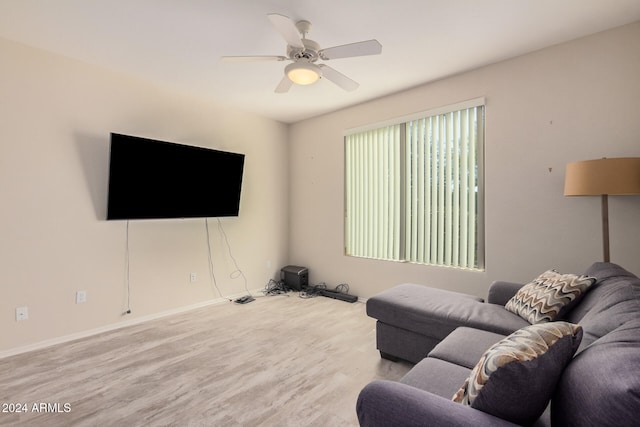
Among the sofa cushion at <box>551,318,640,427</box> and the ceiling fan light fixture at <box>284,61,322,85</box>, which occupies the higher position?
the ceiling fan light fixture at <box>284,61,322,85</box>

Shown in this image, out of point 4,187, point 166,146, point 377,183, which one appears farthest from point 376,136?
point 4,187

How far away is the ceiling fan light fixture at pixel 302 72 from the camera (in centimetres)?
233

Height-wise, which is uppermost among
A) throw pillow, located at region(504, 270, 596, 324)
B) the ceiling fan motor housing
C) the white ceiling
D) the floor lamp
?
the white ceiling

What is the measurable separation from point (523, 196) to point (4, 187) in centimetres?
471

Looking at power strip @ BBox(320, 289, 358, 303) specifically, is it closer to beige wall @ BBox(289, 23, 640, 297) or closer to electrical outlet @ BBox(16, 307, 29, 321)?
beige wall @ BBox(289, 23, 640, 297)

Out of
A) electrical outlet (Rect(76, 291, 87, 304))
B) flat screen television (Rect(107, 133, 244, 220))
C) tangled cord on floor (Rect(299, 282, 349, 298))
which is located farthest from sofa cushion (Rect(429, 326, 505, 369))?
electrical outlet (Rect(76, 291, 87, 304))

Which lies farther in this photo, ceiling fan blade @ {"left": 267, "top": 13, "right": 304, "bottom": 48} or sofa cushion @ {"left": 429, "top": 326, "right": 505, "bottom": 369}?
ceiling fan blade @ {"left": 267, "top": 13, "right": 304, "bottom": 48}

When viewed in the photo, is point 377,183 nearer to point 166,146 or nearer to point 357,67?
point 357,67

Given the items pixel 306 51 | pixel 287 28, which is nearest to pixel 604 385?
pixel 287 28

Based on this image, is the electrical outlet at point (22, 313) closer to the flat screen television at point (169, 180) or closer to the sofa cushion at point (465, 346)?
the flat screen television at point (169, 180)

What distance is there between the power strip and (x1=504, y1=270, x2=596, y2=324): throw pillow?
2.26m

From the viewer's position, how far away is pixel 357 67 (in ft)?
10.1

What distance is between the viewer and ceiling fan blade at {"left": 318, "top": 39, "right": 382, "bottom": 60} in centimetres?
206

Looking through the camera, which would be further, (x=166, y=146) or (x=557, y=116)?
(x=166, y=146)
